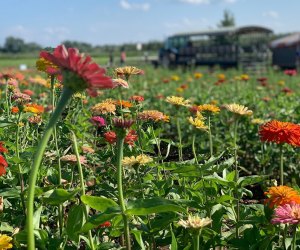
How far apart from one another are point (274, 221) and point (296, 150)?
115 inches

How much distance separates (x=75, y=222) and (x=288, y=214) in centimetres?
62

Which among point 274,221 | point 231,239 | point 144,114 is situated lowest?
point 231,239

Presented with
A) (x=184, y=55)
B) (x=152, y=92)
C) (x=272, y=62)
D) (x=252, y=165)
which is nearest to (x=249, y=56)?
(x=272, y=62)

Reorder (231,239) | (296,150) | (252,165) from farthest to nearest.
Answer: (252,165) < (296,150) < (231,239)

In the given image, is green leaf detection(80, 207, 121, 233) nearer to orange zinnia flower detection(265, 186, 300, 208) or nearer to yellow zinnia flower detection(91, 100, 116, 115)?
orange zinnia flower detection(265, 186, 300, 208)

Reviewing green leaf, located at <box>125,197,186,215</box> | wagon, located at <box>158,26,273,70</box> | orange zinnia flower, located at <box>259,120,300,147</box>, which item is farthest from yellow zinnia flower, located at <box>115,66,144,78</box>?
wagon, located at <box>158,26,273,70</box>

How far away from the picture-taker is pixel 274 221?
1.40 meters

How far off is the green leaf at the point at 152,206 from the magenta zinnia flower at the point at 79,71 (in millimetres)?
399

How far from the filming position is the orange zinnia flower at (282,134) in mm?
1931

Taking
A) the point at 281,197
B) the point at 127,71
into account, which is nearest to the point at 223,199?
the point at 281,197

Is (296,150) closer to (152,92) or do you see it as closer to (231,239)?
(231,239)

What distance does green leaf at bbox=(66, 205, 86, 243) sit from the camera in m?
1.48

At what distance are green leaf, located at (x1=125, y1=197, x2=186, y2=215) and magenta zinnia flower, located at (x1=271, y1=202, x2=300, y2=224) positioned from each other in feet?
1.00

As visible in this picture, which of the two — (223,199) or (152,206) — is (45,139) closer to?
(152,206)
